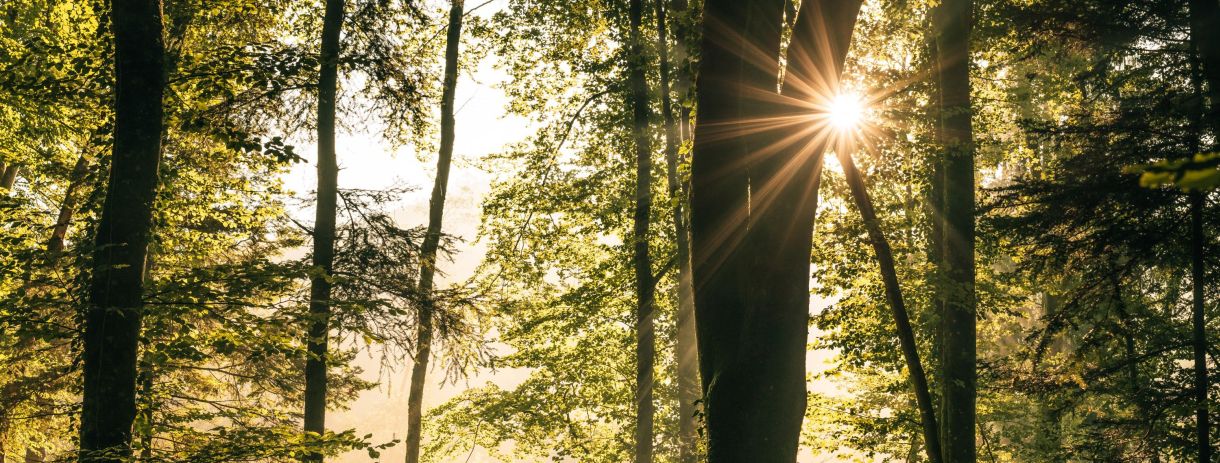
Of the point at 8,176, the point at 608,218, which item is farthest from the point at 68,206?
the point at 608,218

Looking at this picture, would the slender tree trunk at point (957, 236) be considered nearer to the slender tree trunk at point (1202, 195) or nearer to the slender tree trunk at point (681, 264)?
the slender tree trunk at point (1202, 195)

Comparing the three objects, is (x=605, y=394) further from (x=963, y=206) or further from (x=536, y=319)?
(x=963, y=206)

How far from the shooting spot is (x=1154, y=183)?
1145 mm

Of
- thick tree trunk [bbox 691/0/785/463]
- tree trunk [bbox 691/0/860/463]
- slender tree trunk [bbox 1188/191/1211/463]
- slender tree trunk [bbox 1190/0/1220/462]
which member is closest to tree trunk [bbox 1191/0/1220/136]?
slender tree trunk [bbox 1190/0/1220/462]

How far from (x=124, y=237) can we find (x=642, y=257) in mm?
8676

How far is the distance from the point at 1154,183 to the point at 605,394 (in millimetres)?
15029

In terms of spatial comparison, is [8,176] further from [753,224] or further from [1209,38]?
[1209,38]

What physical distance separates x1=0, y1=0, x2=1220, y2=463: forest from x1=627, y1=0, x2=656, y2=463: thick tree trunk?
2.3 inches

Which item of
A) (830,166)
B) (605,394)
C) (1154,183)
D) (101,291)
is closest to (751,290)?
(1154,183)

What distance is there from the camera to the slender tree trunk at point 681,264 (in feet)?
43.7

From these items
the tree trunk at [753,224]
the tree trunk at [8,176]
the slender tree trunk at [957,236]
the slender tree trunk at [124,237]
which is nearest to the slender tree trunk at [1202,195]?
the slender tree trunk at [957,236]

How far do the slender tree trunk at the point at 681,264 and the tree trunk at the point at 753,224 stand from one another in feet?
24.4

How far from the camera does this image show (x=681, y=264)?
43.3ft

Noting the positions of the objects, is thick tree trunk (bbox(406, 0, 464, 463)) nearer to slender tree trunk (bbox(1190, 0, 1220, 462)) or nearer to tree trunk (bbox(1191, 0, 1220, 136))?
slender tree trunk (bbox(1190, 0, 1220, 462))
